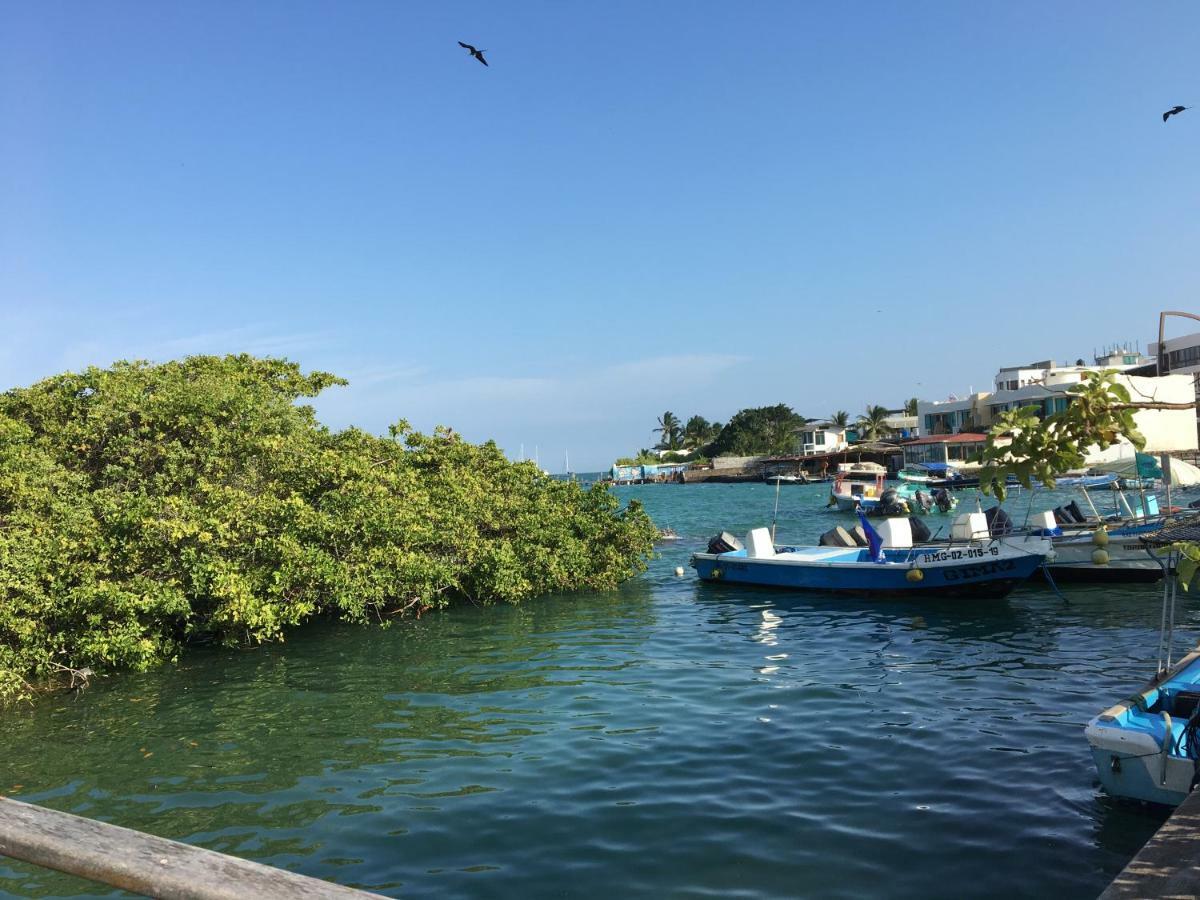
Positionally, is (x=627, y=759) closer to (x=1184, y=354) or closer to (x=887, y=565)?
(x=887, y=565)

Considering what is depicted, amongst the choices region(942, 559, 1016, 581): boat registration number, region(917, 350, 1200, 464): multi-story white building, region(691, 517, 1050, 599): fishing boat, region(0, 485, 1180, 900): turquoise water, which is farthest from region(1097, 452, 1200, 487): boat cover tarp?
region(917, 350, 1200, 464): multi-story white building

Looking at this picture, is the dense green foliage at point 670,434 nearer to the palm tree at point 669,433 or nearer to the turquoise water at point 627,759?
the palm tree at point 669,433

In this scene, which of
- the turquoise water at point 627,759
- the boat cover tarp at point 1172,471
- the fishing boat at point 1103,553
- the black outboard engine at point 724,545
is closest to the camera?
the turquoise water at point 627,759

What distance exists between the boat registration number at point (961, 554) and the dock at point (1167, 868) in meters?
15.5

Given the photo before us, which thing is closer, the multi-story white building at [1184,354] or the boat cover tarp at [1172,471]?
the boat cover tarp at [1172,471]

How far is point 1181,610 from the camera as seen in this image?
1884 cm

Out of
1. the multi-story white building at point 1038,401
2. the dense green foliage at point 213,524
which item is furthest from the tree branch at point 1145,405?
the multi-story white building at point 1038,401

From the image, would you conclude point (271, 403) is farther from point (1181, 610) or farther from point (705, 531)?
point (705, 531)

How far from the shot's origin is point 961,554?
21.0 meters

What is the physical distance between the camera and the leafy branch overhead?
4.02m

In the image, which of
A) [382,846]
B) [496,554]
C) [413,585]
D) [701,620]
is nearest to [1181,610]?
[701,620]

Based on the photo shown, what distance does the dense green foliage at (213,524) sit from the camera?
47.6 ft

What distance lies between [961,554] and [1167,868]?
16.4 m

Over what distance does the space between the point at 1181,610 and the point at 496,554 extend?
1475 cm
